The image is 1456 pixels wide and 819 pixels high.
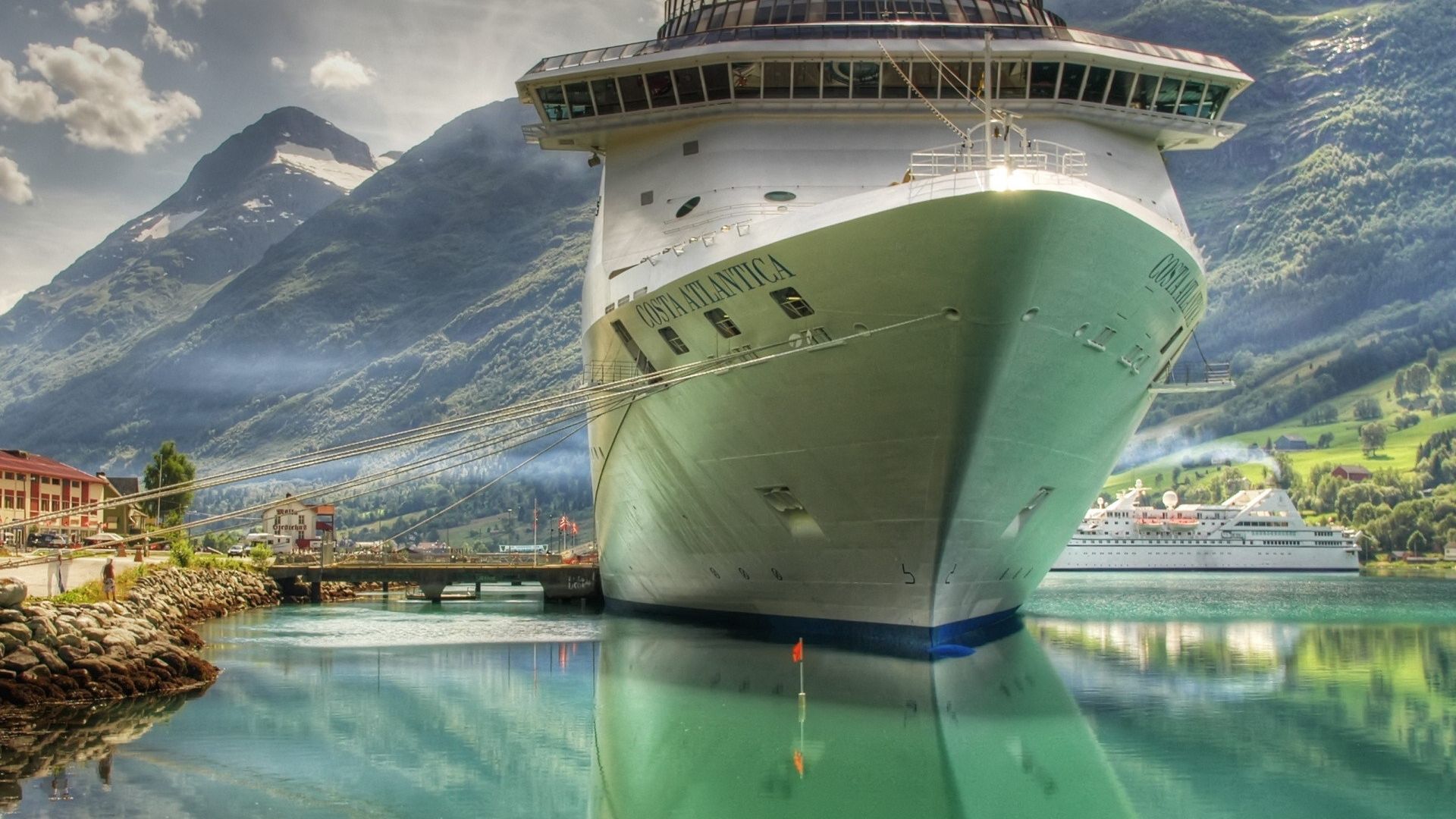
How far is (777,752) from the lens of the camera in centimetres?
1459

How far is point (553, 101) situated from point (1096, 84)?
10494mm

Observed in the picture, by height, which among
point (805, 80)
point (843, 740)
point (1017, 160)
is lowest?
point (843, 740)

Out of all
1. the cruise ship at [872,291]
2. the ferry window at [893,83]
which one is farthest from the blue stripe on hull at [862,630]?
the ferry window at [893,83]

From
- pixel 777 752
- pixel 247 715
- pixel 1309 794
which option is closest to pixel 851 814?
pixel 777 752

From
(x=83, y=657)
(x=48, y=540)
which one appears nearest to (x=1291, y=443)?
(x=48, y=540)

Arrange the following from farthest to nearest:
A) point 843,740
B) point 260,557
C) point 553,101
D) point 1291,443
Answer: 1. point 1291,443
2. point 260,557
3. point 553,101
4. point 843,740

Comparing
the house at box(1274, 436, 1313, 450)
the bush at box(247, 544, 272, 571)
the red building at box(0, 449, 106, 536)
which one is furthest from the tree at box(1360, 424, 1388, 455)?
the red building at box(0, 449, 106, 536)

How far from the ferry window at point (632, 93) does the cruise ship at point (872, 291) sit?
56 mm

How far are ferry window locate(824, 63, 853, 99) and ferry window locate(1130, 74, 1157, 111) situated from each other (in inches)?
212

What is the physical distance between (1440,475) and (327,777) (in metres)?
165

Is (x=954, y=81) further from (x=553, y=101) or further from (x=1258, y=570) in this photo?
(x=1258, y=570)

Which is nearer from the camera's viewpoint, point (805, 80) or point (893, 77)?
point (893, 77)

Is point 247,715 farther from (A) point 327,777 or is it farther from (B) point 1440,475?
(B) point 1440,475

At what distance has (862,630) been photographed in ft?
69.3
